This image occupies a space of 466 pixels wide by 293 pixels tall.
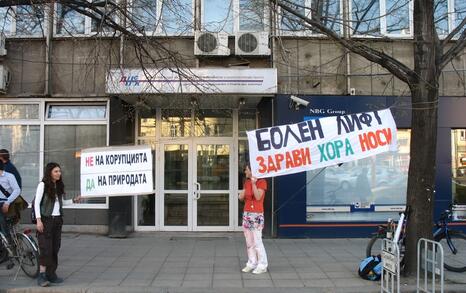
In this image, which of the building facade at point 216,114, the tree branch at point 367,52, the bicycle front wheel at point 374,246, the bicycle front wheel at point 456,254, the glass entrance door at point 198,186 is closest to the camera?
the tree branch at point 367,52

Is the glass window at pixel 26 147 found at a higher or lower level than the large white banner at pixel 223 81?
lower

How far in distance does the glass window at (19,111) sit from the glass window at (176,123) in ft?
10.3

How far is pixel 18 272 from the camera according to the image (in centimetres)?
803

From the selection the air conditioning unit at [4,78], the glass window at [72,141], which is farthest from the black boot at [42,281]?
the air conditioning unit at [4,78]

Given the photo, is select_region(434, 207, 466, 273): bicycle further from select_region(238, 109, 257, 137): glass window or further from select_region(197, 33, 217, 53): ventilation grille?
select_region(197, 33, 217, 53): ventilation grille

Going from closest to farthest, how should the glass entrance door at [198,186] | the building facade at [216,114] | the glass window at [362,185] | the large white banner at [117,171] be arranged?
the large white banner at [117,171], the building facade at [216,114], the glass window at [362,185], the glass entrance door at [198,186]

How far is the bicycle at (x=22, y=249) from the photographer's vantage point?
25.8ft

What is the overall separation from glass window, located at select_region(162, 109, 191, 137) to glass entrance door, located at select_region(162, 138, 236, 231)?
0.84 ft

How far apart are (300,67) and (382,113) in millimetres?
4077

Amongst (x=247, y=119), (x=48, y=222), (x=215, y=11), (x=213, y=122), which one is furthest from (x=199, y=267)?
(x=215, y=11)

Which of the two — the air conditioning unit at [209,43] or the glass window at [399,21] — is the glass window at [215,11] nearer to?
the air conditioning unit at [209,43]

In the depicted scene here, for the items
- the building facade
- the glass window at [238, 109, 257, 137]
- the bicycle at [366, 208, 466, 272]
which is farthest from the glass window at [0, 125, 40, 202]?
the bicycle at [366, 208, 466, 272]

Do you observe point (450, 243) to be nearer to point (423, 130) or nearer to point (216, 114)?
point (423, 130)

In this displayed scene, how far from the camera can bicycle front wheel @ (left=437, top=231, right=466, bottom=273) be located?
8.44m
